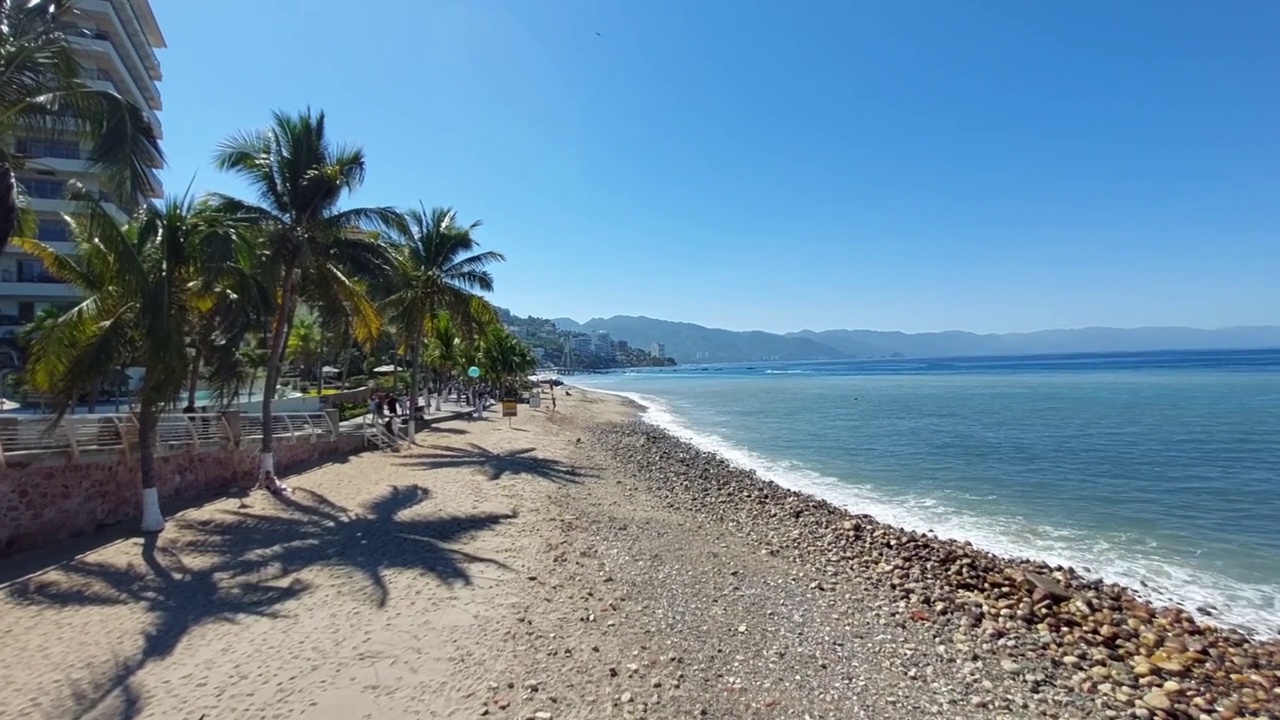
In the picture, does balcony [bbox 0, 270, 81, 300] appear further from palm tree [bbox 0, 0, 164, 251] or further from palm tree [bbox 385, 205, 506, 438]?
palm tree [bbox 0, 0, 164, 251]

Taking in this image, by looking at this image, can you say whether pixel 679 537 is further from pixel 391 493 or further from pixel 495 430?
pixel 495 430

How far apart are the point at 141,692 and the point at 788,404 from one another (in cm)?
4823

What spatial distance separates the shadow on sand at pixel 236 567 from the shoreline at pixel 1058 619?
19.4 feet

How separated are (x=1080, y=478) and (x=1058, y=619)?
12.7 metres

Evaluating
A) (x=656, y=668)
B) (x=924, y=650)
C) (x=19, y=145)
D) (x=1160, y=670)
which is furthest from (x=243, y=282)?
(x=1160, y=670)

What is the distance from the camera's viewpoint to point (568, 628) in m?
6.75

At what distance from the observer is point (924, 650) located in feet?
22.8

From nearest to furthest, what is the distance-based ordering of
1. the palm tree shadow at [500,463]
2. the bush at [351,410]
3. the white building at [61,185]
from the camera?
the palm tree shadow at [500,463], the bush at [351,410], the white building at [61,185]

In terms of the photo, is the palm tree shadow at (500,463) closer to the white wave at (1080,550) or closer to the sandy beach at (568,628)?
the sandy beach at (568,628)

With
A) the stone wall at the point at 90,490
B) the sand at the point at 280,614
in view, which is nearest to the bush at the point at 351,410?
the stone wall at the point at 90,490

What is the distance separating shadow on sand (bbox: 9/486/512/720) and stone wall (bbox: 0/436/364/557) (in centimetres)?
103

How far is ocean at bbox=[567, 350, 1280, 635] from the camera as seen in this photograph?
10922 millimetres

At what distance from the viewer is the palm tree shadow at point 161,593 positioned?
6039 mm

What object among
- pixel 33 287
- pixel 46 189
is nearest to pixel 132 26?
pixel 46 189
